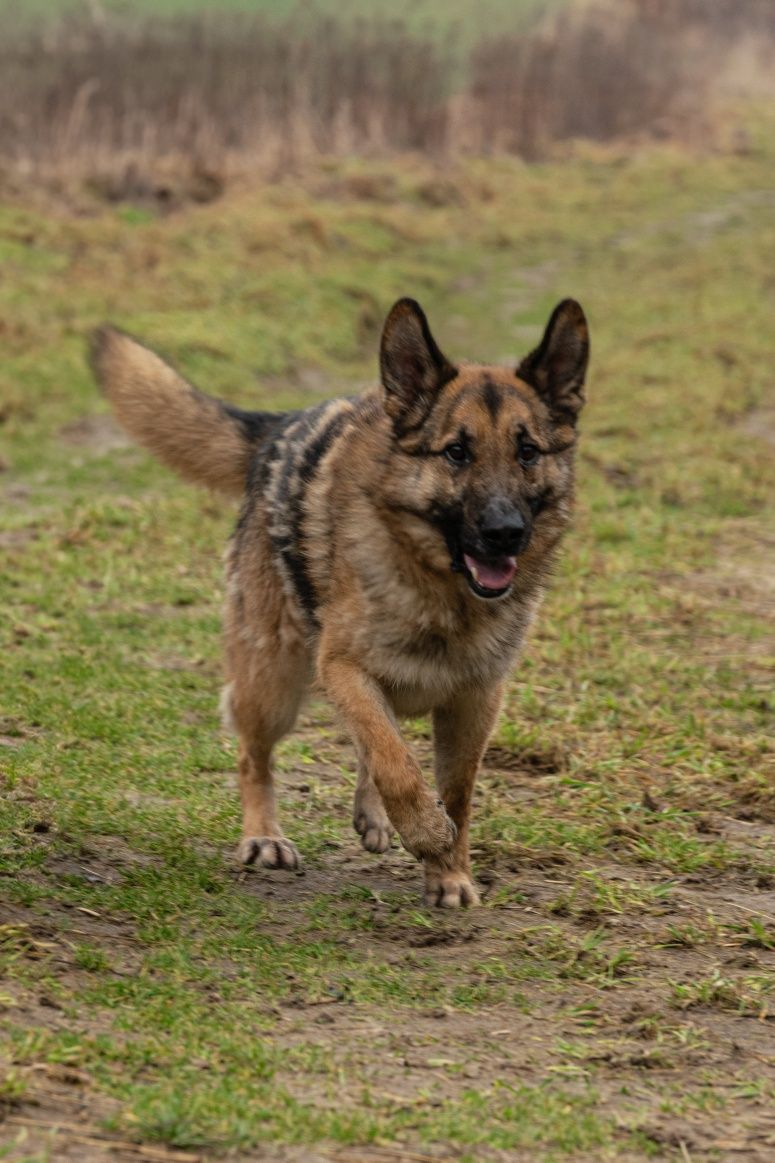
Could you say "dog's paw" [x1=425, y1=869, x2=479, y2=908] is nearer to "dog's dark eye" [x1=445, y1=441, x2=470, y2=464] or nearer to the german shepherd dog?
the german shepherd dog

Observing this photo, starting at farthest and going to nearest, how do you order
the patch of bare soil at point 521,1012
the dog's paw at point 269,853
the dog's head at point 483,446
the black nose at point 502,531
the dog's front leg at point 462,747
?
the dog's paw at point 269,853 → the dog's front leg at point 462,747 → the dog's head at point 483,446 → the black nose at point 502,531 → the patch of bare soil at point 521,1012

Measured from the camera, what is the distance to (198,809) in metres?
5.64

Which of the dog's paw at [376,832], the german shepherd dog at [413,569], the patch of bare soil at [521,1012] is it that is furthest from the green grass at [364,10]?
the patch of bare soil at [521,1012]

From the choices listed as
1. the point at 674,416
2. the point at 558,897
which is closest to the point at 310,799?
the point at 558,897

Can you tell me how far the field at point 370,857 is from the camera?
11.3 feet

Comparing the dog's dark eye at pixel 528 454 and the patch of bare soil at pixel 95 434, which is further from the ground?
the dog's dark eye at pixel 528 454

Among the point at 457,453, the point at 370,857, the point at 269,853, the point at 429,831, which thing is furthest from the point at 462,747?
the point at 457,453

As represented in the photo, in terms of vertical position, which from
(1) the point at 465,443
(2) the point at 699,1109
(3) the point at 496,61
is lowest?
(2) the point at 699,1109

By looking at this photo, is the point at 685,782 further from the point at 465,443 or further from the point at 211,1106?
the point at 211,1106

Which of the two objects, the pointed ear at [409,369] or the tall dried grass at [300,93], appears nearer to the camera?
the pointed ear at [409,369]

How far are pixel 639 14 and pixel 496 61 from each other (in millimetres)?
8089

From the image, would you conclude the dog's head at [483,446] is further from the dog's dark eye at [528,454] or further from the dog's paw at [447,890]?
the dog's paw at [447,890]

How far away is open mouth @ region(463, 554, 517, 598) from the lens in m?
4.73

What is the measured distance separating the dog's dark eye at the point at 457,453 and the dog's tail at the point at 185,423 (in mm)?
1242
